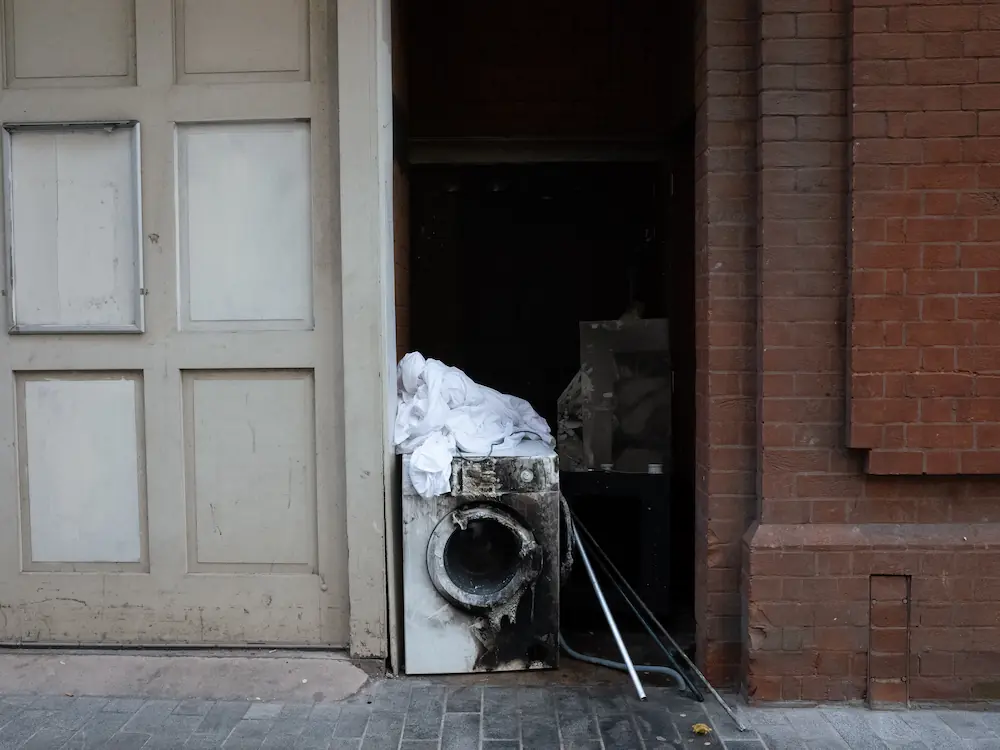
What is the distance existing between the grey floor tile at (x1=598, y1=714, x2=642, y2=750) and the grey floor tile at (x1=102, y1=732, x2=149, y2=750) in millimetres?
1854

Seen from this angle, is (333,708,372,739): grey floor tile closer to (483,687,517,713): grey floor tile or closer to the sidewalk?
the sidewalk

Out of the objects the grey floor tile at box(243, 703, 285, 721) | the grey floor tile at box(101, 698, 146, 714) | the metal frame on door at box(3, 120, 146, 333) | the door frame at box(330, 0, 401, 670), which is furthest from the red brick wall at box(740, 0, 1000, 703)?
the metal frame on door at box(3, 120, 146, 333)

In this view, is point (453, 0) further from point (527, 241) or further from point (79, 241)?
point (79, 241)

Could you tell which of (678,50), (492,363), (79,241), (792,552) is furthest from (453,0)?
(792,552)

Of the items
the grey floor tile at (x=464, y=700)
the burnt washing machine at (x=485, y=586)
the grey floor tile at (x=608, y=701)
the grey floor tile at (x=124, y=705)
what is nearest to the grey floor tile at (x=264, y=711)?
the grey floor tile at (x=124, y=705)

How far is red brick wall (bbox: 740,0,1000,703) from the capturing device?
3.74 m

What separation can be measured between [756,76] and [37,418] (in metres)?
3.68

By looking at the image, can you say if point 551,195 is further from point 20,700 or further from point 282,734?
point 20,700

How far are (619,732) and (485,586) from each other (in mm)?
921

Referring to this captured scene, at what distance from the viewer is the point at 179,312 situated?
411cm

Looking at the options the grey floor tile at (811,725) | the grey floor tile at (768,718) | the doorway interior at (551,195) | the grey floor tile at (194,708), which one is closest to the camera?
the grey floor tile at (811,725)

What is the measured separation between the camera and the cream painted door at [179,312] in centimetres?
408

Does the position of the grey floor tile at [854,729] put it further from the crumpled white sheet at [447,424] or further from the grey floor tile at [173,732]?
the grey floor tile at [173,732]

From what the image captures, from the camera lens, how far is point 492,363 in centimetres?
598
